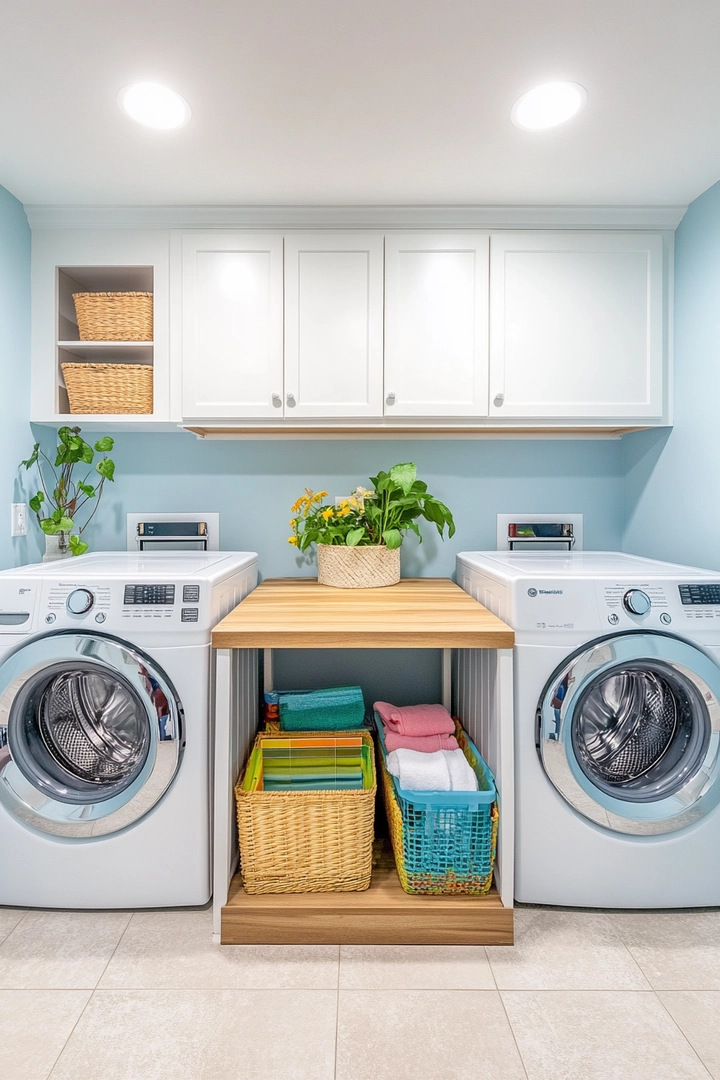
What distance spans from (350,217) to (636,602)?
5.30 ft

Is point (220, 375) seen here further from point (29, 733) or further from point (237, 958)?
point (237, 958)

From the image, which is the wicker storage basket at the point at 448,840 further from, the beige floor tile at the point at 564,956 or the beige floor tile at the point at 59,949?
the beige floor tile at the point at 59,949

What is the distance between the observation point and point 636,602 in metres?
1.68

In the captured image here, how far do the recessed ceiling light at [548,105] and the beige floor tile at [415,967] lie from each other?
223 cm

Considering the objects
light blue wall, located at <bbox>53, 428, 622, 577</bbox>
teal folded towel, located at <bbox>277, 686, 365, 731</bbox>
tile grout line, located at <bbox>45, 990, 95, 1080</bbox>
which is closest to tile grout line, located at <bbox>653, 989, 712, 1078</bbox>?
teal folded towel, located at <bbox>277, 686, 365, 731</bbox>

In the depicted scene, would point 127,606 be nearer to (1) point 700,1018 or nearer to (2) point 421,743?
(2) point 421,743

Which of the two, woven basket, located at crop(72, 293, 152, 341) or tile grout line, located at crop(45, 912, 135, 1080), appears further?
woven basket, located at crop(72, 293, 152, 341)

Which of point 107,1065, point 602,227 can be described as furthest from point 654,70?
point 107,1065

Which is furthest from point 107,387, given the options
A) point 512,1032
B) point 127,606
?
point 512,1032

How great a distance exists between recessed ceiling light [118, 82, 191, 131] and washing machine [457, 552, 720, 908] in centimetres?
A: 155

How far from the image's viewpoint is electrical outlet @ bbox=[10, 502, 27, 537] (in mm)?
2158

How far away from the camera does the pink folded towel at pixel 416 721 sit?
1952mm

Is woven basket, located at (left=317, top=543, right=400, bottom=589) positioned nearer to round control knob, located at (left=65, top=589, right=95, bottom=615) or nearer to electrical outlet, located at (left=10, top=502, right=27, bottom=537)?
round control knob, located at (left=65, top=589, right=95, bottom=615)

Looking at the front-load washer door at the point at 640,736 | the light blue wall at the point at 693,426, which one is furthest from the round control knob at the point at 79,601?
the light blue wall at the point at 693,426
